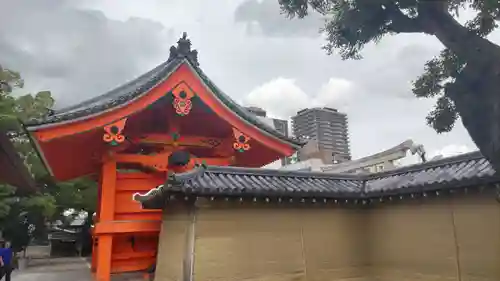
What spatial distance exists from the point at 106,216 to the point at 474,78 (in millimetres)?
7791

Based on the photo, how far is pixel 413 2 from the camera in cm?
538

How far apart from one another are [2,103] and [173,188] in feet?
53.3

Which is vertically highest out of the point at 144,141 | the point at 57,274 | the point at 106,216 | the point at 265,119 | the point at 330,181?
the point at 265,119

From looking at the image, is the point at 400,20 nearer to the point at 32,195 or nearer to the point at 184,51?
the point at 184,51

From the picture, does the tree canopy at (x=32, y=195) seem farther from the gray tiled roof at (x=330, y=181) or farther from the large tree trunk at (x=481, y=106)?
A: the large tree trunk at (x=481, y=106)

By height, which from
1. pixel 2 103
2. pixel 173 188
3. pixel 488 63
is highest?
pixel 2 103

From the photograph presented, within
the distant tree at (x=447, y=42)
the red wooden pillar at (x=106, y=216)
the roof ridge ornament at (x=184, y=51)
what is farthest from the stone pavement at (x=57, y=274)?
the distant tree at (x=447, y=42)

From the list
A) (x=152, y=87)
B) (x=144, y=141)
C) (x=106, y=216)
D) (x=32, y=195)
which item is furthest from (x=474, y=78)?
(x=32, y=195)

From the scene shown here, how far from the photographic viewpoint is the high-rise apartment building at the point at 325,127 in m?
59.8

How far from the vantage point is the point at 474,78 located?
5082mm

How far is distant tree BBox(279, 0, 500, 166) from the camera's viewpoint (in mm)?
4973

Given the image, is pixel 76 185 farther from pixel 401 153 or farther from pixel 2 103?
pixel 401 153

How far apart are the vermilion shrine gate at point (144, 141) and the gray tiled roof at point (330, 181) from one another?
58.1 inches

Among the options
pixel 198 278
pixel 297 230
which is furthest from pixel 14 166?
pixel 297 230
